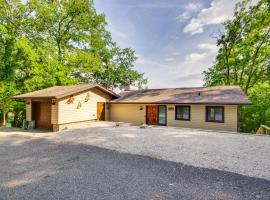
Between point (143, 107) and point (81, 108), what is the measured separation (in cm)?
554

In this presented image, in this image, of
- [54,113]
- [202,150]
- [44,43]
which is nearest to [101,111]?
[54,113]

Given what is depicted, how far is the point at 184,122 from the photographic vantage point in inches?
554

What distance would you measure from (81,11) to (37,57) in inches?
322

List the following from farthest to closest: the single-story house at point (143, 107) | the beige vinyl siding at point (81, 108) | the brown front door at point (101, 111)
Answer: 1. the brown front door at point (101, 111)
2. the beige vinyl siding at point (81, 108)
3. the single-story house at point (143, 107)

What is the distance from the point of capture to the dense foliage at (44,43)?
19.3 meters

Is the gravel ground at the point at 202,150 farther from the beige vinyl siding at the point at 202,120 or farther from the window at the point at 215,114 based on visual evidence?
the window at the point at 215,114

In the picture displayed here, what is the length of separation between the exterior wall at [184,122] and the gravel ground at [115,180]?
8208 millimetres

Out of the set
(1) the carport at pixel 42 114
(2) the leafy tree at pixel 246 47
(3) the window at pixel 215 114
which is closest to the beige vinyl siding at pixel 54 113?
(1) the carport at pixel 42 114

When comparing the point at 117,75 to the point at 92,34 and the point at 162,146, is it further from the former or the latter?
the point at 162,146

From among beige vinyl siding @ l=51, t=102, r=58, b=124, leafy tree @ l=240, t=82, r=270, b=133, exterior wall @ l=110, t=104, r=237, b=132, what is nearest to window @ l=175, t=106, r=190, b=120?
exterior wall @ l=110, t=104, r=237, b=132

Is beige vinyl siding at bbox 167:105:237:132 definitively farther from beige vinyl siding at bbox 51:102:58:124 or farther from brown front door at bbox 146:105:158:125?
beige vinyl siding at bbox 51:102:58:124

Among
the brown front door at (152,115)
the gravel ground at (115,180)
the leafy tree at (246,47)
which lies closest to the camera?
the gravel ground at (115,180)

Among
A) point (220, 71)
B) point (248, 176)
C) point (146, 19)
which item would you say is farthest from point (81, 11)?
point (248, 176)

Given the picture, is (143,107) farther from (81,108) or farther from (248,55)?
(248,55)
